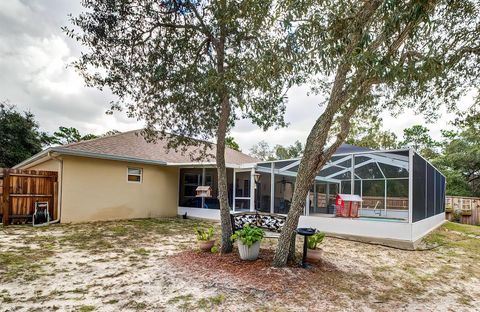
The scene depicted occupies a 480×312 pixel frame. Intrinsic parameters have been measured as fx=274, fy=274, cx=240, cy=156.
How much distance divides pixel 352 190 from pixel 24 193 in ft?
36.5

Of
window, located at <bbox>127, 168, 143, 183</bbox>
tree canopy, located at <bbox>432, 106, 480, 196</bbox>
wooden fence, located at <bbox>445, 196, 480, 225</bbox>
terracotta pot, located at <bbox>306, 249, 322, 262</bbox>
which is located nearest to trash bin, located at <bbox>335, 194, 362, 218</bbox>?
terracotta pot, located at <bbox>306, 249, 322, 262</bbox>

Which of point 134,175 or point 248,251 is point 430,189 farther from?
point 134,175

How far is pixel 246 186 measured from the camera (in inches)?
484

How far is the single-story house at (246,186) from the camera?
325 inches

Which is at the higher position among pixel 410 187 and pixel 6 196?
pixel 410 187

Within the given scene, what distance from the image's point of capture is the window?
39.4 feet

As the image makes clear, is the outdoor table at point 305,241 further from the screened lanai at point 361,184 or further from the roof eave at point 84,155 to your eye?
the roof eave at point 84,155

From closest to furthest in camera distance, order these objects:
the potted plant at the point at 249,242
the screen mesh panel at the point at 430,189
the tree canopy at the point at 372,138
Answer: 1. the potted plant at the point at 249,242
2. the screen mesh panel at the point at 430,189
3. the tree canopy at the point at 372,138

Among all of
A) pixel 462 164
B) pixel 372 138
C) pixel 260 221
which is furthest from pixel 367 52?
pixel 462 164

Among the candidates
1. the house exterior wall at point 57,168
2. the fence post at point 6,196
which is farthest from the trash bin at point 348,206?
the fence post at point 6,196

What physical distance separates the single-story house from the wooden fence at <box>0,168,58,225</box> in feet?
1.26

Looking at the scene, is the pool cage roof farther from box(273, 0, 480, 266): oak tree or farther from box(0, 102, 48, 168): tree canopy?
box(0, 102, 48, 168): tree canopy

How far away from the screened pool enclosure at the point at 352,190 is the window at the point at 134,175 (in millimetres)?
2181

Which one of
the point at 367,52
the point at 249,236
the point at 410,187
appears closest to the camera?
the point at 367,52
